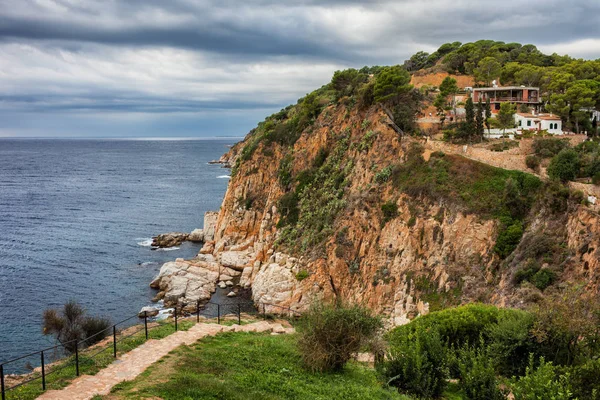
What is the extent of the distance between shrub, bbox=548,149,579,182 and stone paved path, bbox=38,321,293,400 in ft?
78.1

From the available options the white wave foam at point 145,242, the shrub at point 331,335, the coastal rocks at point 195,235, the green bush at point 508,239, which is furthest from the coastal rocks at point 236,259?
the shrub at point 331,335

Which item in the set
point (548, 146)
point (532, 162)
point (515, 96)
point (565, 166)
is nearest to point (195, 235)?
point (515, 96)

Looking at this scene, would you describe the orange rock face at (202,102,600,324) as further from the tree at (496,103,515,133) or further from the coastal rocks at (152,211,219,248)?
the tree at (496,103,515,133)

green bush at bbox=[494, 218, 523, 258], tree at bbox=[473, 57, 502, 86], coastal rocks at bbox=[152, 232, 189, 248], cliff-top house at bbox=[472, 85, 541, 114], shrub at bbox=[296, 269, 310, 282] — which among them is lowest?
coastal rocks at bbox=[152, 232, 189, 248]

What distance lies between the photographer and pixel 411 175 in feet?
133

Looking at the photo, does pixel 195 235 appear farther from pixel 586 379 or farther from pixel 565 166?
pixel 586 379

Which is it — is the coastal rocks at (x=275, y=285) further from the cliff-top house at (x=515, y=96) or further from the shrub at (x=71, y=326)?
the cliff-top house at (x=515, y=96)

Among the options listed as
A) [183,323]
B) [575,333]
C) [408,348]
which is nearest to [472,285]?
[575,333]

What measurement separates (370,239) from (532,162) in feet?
46.6

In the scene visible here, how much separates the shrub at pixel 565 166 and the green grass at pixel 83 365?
27.1m

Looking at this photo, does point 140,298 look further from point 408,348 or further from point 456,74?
point 456,74

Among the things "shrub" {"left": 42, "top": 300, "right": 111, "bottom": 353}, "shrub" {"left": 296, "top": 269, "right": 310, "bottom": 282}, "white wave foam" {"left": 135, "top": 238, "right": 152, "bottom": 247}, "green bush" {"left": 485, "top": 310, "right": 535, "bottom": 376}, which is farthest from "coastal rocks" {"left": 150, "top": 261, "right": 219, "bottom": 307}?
"green bush" {"left": 485, "top": 310, "right": 535, "bottom": 376}

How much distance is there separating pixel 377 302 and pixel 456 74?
1684 inches

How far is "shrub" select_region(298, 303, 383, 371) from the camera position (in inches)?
661
